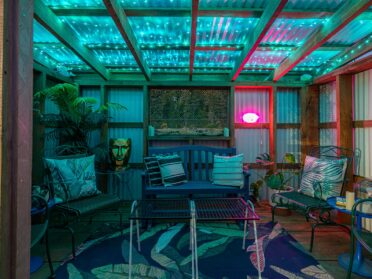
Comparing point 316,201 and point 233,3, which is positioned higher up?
point 233,3

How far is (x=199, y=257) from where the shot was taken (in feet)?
7.78

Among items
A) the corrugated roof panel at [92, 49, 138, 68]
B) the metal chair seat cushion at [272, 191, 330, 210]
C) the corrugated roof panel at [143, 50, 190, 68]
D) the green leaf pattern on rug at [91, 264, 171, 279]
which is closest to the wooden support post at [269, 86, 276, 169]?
the metal chair seat cushion at [272, 191, 330, 210]

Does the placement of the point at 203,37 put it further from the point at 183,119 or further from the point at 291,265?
the point at 291,265

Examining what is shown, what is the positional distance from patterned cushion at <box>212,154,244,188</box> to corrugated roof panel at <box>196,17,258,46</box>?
1.66 m

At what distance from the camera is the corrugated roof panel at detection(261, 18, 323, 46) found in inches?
104

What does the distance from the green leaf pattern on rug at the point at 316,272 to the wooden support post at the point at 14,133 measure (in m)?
2.21

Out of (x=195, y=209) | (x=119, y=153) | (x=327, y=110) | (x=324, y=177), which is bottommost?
(x=195, y=209)

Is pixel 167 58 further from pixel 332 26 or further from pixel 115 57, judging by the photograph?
pixel 332 26

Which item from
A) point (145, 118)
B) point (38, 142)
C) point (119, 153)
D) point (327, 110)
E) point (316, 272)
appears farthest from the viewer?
point (145, 118)

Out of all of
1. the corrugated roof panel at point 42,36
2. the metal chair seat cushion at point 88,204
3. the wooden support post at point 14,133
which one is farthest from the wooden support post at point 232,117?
the wooden support post at point 14,133

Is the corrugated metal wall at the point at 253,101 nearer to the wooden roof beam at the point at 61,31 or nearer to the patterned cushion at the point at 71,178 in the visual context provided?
the wooden roof beam at the point at 61,31

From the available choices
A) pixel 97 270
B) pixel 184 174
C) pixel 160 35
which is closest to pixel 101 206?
pixel 97 270

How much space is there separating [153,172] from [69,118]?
1529 mm

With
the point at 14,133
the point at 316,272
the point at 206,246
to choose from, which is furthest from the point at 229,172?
the point at 14,133
